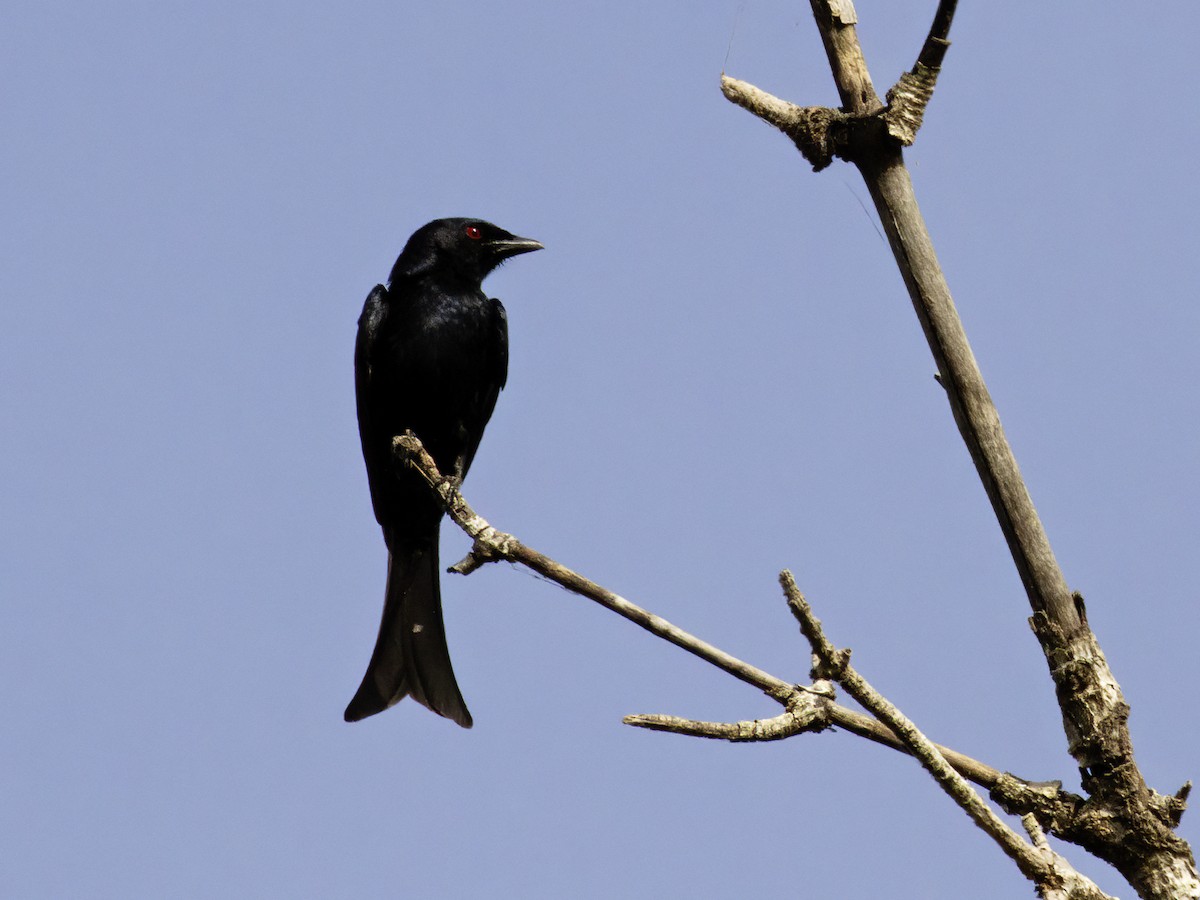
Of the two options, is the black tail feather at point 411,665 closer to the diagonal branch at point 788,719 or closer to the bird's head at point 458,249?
the bird's head at point 458,249

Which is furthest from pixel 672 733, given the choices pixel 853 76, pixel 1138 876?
pixel 853 76

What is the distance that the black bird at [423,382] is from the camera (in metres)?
5.89

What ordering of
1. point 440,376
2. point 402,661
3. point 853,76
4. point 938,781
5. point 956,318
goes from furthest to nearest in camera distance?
point 440,376 < point 402,661 < point 853,76 < point 956,318 < point 938,781

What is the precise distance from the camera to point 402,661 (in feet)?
17.3

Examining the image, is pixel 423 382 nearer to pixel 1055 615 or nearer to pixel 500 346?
pixel 500 346

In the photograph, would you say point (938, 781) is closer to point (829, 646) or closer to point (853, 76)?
point (829, 646)

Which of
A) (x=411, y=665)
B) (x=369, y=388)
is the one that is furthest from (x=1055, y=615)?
(x=369, y=388)

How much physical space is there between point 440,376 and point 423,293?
424 millimetres

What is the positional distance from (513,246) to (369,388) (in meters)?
1.02

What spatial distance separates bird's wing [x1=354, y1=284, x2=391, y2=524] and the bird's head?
0.21 m

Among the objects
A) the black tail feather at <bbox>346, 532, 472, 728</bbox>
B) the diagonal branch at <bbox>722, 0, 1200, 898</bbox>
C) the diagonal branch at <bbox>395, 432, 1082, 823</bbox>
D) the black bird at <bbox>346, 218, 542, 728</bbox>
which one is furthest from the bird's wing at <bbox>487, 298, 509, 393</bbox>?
the diagonal branch at <bbox>722, 0, 1200, 898</bbox>

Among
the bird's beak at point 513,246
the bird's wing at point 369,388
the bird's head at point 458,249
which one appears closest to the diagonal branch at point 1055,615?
the bird's wing at point 369,388

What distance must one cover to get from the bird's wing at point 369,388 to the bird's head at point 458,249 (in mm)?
215

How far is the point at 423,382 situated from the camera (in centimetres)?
589
